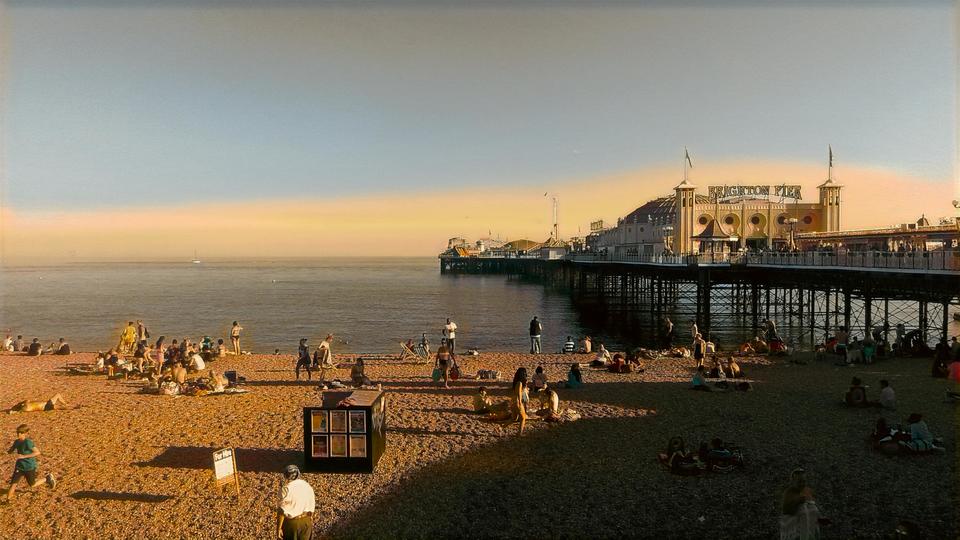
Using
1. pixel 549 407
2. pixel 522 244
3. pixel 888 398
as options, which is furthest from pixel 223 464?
pixel 522 244

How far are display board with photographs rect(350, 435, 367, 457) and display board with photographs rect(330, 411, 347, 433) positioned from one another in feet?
0.63

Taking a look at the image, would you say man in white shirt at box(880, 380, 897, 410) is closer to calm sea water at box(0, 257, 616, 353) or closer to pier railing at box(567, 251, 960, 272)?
pier railing at box(567, 251, 960, 272)

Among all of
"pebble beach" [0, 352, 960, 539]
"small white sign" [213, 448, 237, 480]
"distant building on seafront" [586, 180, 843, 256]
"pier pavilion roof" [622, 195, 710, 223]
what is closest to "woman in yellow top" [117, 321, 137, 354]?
"pebble beach" [0, 352, 960, 539]

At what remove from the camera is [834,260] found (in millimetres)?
25000

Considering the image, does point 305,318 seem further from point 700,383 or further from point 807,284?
point 700,383

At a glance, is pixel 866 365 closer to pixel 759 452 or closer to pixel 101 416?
pixel 759 452

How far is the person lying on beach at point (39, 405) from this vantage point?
12289mm

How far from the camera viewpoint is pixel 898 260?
67.3 ft

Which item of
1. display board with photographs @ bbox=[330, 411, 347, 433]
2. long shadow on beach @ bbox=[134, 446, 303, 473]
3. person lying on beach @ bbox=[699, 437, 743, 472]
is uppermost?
display board with photographs @ bbox=[330, 411, 347, 433]

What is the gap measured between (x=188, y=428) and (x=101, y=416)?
8.87 feet

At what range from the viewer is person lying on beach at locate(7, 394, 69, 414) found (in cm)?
1229

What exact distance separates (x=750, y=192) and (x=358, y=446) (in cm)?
5310

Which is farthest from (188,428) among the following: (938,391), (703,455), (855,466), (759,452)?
(938,391)

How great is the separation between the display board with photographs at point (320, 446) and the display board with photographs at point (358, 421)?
43 centimetres
